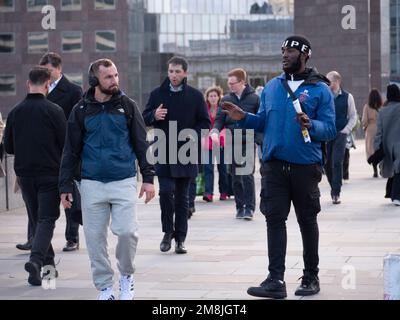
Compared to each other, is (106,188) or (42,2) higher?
(42,2)

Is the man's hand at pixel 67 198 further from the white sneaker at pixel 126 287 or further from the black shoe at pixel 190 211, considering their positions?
the black shoe at pixel 190 211

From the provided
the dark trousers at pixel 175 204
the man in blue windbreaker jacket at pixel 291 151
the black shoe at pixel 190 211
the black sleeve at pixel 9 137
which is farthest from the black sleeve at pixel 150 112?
the black shoe at pixel 190 211

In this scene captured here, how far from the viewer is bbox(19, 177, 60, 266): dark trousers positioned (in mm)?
8883

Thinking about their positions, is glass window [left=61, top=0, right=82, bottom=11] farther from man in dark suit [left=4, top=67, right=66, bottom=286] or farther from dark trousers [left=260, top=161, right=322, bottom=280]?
dark trousers [left=260, top=161, right=322, bottom=280]

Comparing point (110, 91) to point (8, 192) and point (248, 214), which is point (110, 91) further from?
point (8, 192)

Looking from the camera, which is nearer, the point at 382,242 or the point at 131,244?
the point at 131,244

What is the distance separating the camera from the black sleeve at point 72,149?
7699 mm

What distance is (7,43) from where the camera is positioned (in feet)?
264

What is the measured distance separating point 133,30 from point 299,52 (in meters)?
74.9

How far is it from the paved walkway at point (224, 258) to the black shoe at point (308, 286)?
70 millimetres
